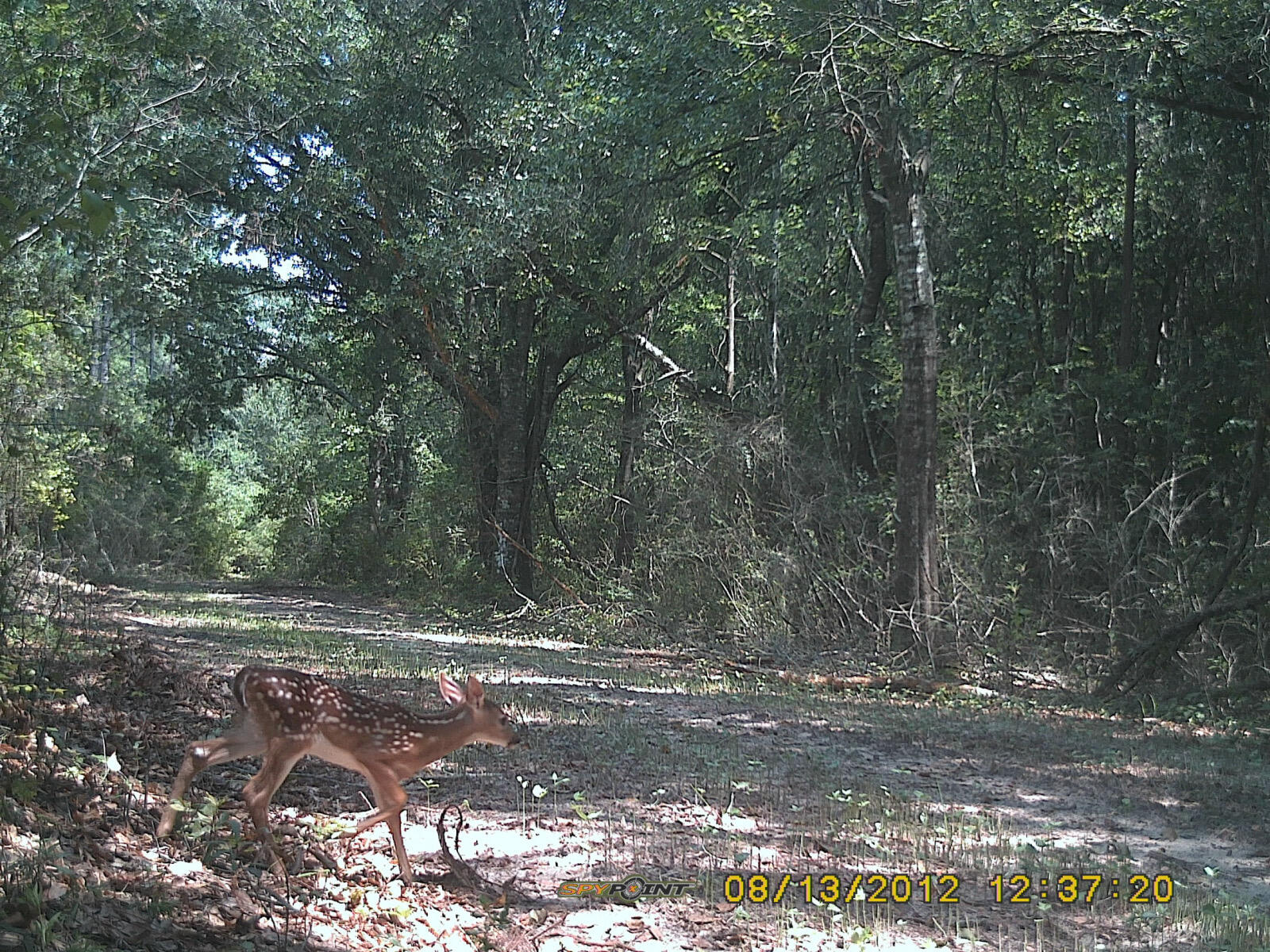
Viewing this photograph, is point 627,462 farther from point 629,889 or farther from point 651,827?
point 629,889

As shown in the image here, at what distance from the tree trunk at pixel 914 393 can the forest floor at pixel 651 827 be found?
2746mm

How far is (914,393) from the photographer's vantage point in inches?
548

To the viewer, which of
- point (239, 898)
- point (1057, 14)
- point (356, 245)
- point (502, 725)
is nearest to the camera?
point (239, 898)

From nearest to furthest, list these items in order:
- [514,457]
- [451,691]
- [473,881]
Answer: [451,691] < [473,881] < [514,457]

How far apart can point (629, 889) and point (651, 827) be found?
105cm

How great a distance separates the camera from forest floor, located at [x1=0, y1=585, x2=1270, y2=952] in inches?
179

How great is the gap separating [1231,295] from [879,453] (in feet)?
16.4

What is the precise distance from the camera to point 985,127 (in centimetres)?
1535

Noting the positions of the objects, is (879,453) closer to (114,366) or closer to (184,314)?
(184,314)

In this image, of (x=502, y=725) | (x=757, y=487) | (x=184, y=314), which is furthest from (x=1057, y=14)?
(x=184, y=314)
